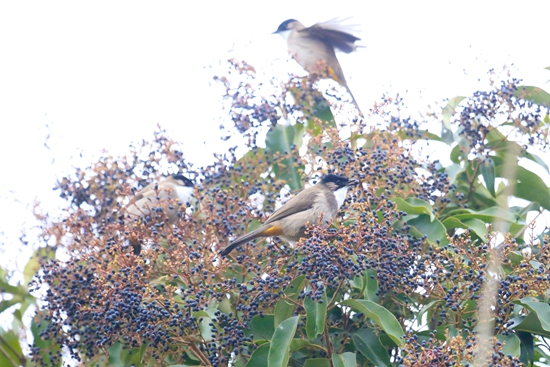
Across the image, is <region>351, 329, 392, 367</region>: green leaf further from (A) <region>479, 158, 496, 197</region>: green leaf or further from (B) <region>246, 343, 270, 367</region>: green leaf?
(A) <region>479, 158, 496, 197</region>: green leaf

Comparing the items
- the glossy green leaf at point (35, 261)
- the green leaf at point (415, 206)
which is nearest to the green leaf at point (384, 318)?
the green leaf at point (415, 206)

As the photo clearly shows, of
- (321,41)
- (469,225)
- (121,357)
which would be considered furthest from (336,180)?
(321,41)

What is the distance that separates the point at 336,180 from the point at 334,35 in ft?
11.3

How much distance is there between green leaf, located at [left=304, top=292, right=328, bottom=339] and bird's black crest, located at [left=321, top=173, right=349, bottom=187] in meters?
1.26

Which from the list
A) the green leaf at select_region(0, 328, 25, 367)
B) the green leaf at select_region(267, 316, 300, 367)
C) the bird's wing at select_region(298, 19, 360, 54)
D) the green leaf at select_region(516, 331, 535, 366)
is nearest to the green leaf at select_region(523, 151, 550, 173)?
the green leaf at select_region(516, 331, 535, 366)

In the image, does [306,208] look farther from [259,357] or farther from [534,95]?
[534,95]

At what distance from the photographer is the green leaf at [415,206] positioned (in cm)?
433

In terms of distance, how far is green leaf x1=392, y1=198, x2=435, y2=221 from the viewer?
171 inches

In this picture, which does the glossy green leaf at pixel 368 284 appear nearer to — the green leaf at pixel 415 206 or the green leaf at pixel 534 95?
the green leaf at pixel 415 206

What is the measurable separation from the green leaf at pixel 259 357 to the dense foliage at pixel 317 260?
10mm

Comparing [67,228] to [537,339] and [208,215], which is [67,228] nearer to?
[208,215]

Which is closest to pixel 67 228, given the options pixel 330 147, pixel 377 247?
pixel 330 147

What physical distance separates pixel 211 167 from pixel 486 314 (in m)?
2.30

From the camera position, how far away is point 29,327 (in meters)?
4.94
